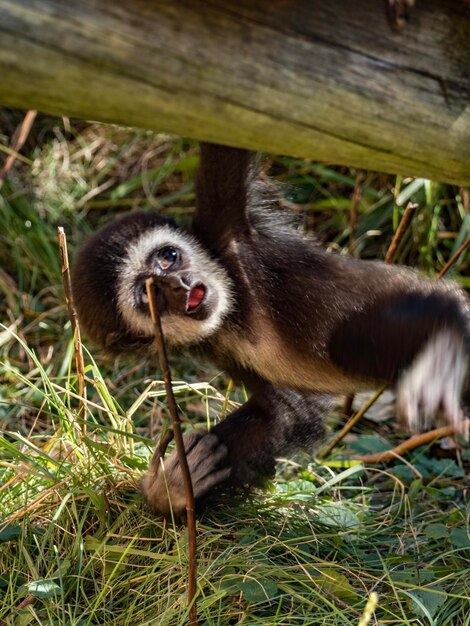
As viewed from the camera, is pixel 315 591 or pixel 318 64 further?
pixel 315 591

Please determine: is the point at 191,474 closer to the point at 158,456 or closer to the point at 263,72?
the point at 158,456

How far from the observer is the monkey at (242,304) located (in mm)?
3707

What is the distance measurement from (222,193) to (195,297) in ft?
1.56

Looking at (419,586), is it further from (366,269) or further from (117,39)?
(117,39)

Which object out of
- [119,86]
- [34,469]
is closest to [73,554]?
[34,469]

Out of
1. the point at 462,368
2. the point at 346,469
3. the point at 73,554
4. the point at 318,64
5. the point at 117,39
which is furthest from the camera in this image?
the point at 346,469

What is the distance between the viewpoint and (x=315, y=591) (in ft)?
11.1

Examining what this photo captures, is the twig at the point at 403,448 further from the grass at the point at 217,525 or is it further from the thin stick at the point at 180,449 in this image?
the thin stick at the point at 180,449

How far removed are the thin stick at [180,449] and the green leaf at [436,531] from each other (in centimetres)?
122

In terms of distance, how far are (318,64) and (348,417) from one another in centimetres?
325

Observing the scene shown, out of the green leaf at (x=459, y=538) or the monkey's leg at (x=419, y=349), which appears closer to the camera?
the monkey's leg at (x=419, y=349)

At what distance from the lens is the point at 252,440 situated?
420 centimetres

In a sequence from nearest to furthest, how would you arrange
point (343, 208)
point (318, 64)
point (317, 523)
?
point (318, 64)
point (317, 523)
point (343, 208)

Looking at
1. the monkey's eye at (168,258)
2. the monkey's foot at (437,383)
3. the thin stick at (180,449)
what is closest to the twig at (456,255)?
the monkey's foot at (437,383)
